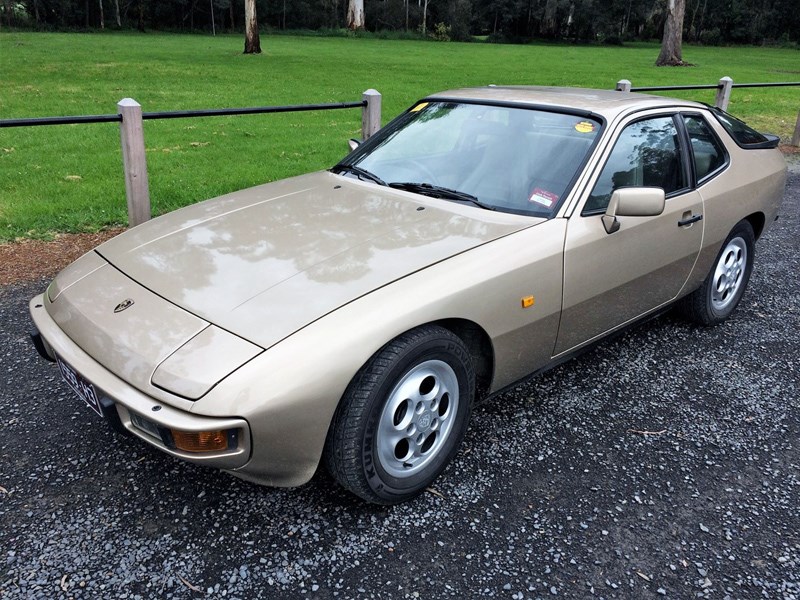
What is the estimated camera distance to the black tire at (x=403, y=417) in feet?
7.47

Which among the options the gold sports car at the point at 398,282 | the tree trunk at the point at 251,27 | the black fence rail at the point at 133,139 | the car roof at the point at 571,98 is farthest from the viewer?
the tree trunk at the point at 251,27

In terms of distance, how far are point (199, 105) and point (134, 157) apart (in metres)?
9.78

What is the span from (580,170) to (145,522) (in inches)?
95.2

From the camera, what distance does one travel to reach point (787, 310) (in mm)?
4688

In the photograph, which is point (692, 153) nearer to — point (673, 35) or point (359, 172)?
point (359, 172)

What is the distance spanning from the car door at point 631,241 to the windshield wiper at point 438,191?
468mm

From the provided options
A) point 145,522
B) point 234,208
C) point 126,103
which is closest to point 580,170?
point 234,208

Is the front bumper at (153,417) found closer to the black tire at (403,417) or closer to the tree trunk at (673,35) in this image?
the black tire at (403,417)

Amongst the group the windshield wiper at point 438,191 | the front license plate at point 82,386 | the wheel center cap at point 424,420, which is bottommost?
the wheel center cap at point 424,420

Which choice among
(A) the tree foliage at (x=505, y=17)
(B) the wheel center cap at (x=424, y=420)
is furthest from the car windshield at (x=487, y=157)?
(A) the tree foliage at (x=505, y=17)

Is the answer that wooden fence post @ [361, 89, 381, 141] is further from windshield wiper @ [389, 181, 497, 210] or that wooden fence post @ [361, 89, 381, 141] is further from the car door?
the car door

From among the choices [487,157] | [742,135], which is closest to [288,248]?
[487,157]

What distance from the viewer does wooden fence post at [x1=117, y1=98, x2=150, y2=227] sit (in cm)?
445

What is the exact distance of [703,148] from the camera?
12.9 feet
